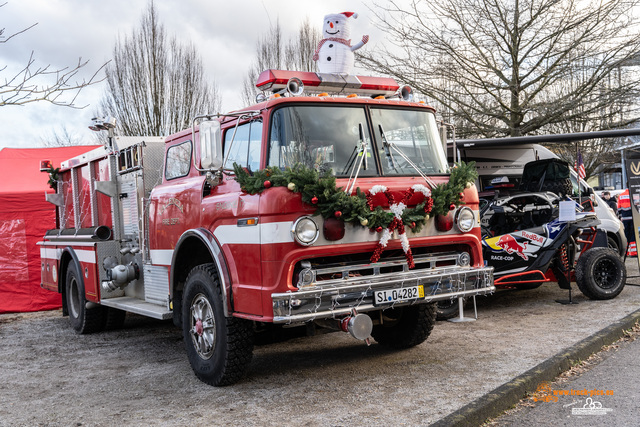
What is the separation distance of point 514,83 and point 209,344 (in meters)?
10.5

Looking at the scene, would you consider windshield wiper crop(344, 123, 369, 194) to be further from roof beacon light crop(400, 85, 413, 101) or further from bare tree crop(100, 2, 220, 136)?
bare tree crop(100, 2, 220, 136)

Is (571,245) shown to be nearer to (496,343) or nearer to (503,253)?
(503,253)

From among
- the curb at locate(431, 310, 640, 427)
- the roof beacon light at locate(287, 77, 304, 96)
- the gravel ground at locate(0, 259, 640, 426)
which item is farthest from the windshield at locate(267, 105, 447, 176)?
the curb at locate(431, 310, 640, 427)

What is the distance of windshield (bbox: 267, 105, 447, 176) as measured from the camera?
550 cm

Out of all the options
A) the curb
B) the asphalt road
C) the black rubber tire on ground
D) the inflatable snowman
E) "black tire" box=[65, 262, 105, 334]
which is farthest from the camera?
the black rubber tire on ground

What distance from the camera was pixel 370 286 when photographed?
209 inches

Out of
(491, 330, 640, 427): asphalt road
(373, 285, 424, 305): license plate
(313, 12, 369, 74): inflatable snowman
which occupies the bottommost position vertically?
(491, 330, 640, 427): asphalt road

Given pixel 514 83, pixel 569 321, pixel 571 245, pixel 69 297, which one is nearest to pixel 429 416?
pixel 569 321

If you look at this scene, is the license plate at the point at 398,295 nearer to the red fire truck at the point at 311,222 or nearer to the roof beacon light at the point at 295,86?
the red fire truck at the point at 311,222

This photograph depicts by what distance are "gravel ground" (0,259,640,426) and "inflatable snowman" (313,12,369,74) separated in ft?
9.90

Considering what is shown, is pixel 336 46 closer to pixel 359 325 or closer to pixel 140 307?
pixel 359 325

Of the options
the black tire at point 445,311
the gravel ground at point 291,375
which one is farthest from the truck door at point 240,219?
the black tire at point 445,311

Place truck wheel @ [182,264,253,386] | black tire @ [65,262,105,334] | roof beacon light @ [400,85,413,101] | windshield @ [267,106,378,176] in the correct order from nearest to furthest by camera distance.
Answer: windshield @ [267,106,378,176]
truck wheel @ [182,264,253,386]
roof beacon light @ [400,85,413,101]
black tire @ [65,262,105,334]

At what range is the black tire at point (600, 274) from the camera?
953cm
